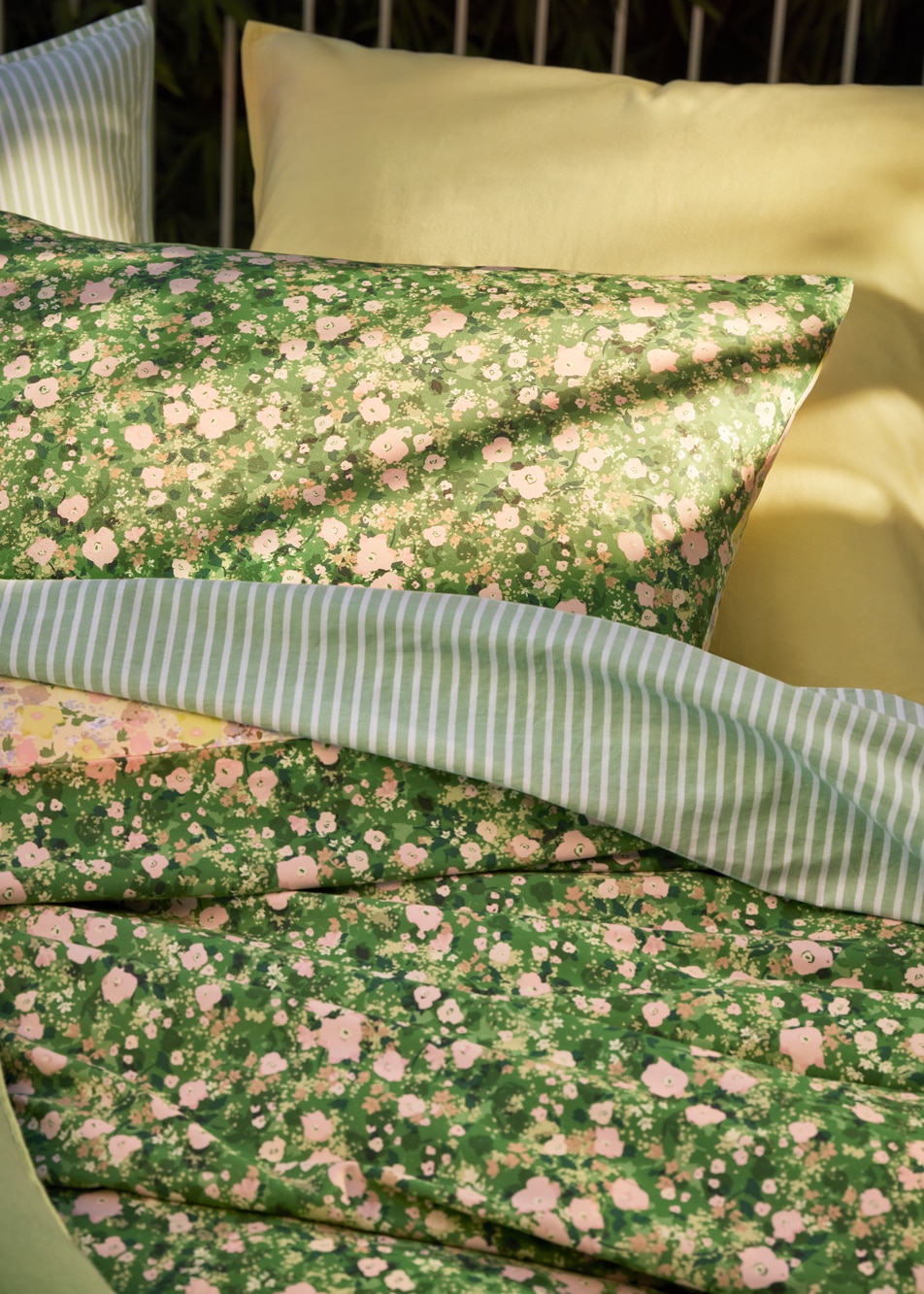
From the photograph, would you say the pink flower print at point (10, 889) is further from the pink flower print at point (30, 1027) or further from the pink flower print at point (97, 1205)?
the pink flower print at point (97, 1205)

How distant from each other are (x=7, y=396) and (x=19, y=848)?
0.37m

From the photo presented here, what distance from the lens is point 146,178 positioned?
57.8 inches

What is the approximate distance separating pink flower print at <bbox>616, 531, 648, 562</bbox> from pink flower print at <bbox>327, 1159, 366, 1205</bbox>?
50cm

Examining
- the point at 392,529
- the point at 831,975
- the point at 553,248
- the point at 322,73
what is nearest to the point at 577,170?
the point at 553,248

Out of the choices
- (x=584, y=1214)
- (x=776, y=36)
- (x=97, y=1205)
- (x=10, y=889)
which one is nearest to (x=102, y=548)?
(x=10, y=889)

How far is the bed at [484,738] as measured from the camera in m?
0.59

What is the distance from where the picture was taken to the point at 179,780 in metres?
0.83

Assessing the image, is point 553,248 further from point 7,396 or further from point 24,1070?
point 24,1070

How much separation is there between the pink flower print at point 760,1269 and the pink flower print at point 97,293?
0.82 metres

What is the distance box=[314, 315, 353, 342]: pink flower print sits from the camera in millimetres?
972

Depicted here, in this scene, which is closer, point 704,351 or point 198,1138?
point 198,1138

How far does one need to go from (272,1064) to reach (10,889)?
0.74ft

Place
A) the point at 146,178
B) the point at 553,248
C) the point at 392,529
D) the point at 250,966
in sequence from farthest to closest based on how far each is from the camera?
the point at 146,178 → the point at 553,248 → the point at 392,529 → the point at 250,966

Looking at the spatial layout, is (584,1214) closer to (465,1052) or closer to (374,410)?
(465,1052)
